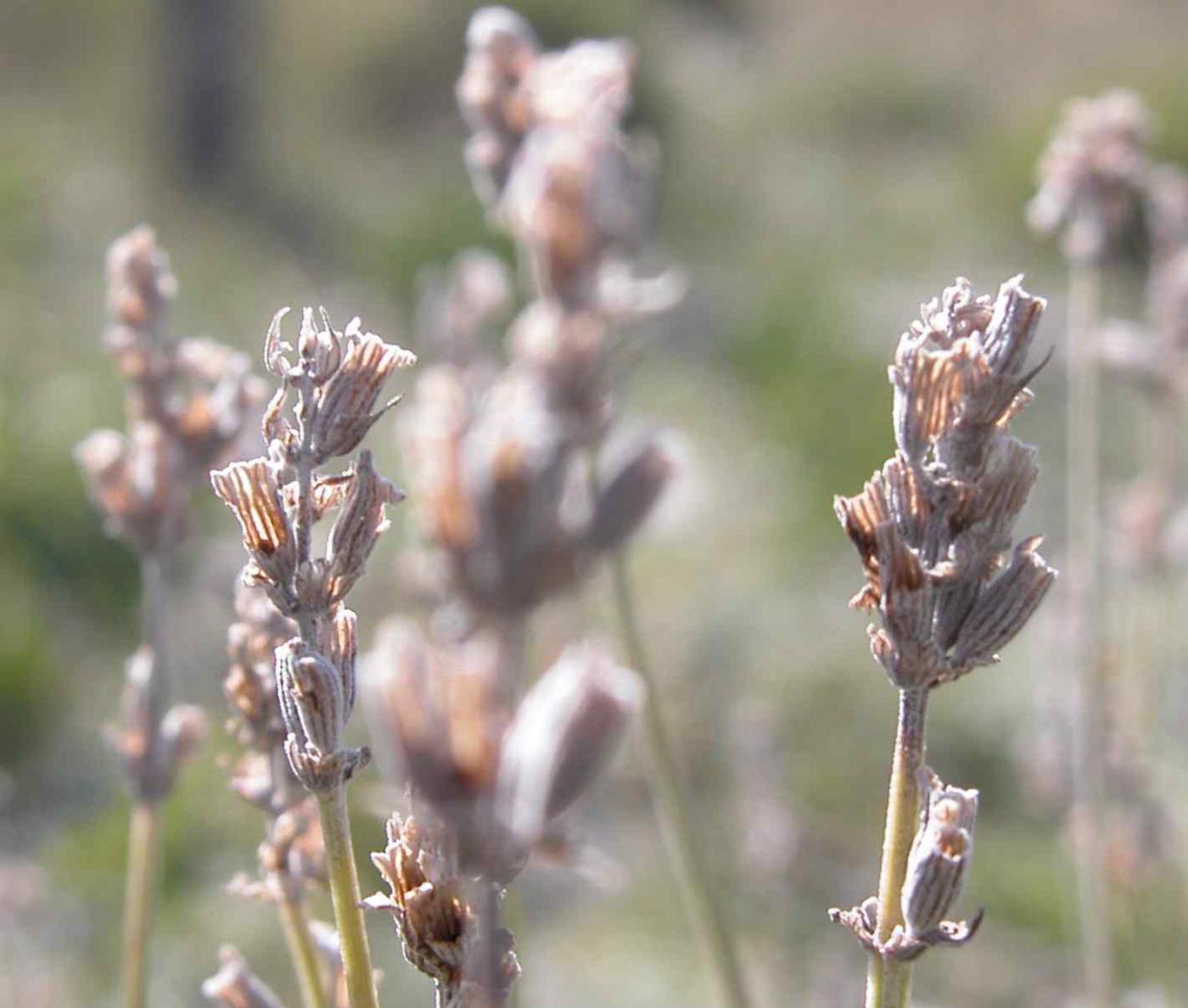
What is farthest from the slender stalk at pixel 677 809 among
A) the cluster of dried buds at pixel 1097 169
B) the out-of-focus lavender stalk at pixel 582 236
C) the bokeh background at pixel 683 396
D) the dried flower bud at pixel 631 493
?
the cluster of dried buds at pixel 1097 169

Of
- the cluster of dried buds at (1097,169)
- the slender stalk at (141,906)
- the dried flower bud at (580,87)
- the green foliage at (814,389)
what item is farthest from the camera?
the green foliage at (814,389)

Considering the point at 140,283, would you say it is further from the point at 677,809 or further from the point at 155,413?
the point at 677,809

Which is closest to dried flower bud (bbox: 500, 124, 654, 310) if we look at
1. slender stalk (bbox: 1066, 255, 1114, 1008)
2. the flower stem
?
the flower stem

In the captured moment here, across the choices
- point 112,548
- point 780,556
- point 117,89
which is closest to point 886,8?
point 117,89

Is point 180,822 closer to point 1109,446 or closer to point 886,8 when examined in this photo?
point 1109,446

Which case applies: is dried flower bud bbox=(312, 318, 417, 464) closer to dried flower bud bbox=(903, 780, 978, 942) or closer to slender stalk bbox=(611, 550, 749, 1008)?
dried flower bud bbox=(903, 780, 978, 942)

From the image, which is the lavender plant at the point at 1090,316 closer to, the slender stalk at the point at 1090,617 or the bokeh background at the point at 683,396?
the slender stalk at the point at 1090,617
